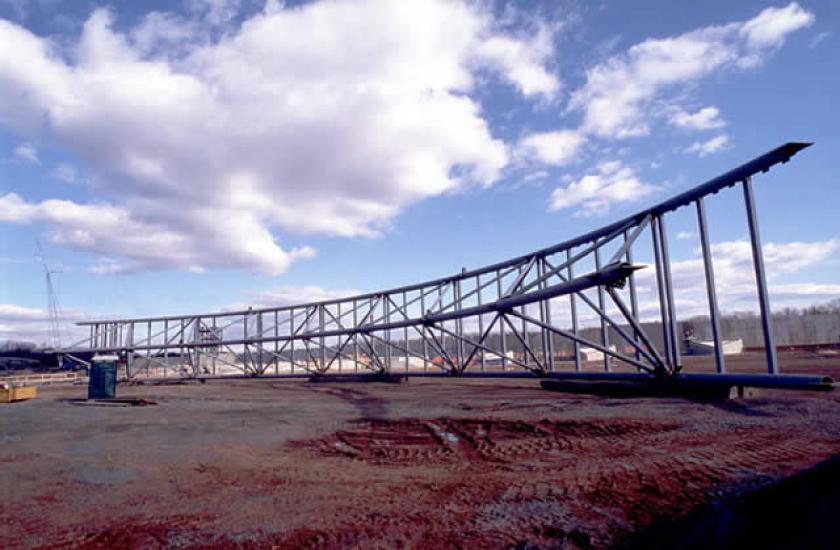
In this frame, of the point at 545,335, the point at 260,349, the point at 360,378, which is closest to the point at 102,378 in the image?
the point at 260,349

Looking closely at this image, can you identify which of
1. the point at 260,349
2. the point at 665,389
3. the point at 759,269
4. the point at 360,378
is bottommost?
the point at 360,378

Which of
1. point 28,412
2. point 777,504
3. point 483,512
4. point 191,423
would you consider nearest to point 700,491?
point 777,504

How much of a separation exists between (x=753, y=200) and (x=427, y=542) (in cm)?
827

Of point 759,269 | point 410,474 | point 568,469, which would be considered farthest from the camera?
point 759,269

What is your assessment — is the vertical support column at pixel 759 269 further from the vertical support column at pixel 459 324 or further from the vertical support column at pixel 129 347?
the vertical support column at pixel 129 347

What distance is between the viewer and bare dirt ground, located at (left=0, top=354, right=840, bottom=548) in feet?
15.3

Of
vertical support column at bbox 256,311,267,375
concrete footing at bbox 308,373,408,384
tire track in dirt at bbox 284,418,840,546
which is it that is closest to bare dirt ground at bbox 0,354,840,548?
tire track in dirt at bbox 284,418,840,546

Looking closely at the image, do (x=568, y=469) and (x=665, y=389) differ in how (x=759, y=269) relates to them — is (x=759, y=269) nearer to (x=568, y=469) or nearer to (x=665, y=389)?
(x=665, y=389)

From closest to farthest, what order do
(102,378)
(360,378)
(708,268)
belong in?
(708,268), (102,378), (360,378)

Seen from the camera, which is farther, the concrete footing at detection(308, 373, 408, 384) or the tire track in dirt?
the concrete footing at detection(308, 373, 408, 384)

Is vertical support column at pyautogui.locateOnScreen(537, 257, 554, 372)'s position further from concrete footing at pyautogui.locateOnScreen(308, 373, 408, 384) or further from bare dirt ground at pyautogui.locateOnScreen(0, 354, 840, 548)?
concrete footing at pyautogui.locateOnScreen(308, 373, 408, 384)

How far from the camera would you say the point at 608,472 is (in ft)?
20.0

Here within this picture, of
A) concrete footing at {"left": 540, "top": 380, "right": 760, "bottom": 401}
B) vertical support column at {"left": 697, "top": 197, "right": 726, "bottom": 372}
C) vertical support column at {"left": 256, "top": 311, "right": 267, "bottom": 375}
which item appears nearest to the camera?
vertical support column at {"left": 697, "top": 197, "right": 726, "bottom": 372}

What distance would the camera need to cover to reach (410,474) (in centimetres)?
666
